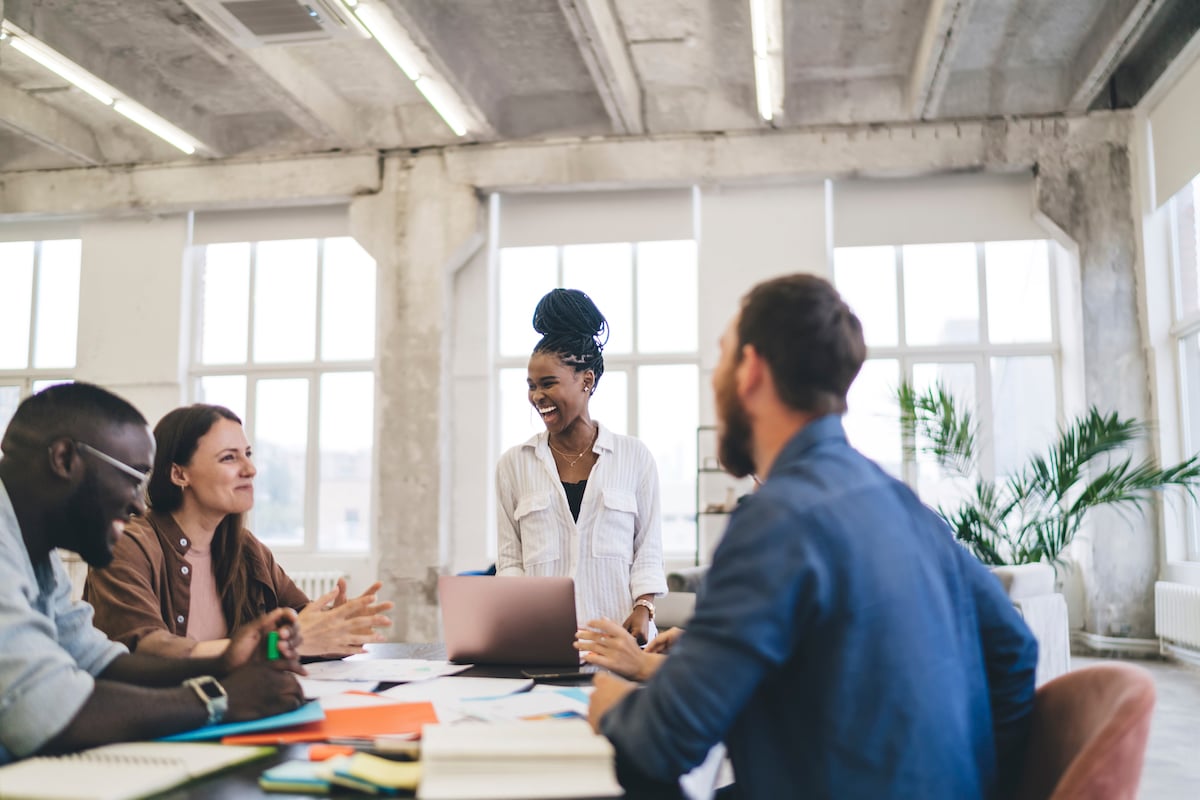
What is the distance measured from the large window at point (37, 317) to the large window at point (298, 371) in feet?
4.64

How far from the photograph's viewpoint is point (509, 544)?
285cm

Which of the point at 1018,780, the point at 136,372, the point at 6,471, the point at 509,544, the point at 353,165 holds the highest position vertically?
the point at 353,165

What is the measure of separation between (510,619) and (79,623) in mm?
909

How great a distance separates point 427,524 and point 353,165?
3316 millimetres

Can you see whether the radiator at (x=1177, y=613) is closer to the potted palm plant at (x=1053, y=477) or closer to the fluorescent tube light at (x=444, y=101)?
the potted palm plant at (x=1053, y=477)

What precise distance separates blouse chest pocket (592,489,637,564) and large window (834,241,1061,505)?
19.4 ft

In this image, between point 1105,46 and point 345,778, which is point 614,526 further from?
point 1105,46

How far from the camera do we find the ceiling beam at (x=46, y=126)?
8.03 m

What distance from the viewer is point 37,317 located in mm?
9781

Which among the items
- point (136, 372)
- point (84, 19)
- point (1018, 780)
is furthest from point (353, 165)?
point (1018, 780)

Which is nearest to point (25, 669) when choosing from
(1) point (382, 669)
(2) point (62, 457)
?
(2) point (62, 457)

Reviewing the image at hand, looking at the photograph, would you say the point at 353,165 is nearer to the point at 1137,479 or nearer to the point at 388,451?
the point at 388,451

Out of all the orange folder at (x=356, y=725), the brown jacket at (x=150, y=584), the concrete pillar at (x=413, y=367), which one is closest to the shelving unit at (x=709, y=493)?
the concrete pillar at (x=413, y=367)

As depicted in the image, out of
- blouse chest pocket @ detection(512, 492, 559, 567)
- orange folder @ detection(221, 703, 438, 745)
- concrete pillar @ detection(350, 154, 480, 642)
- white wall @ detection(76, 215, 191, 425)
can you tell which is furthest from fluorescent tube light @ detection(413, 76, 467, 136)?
orange folder @ detection(221, 703, 438, 745)
